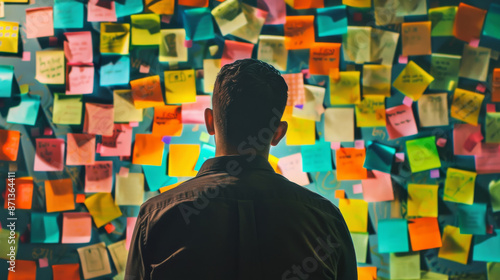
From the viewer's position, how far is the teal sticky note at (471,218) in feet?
4.60

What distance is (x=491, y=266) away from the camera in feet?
4.60

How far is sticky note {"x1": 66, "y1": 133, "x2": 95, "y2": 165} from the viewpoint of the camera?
1451 millimetres

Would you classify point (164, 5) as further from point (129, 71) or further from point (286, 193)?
point (286, 193)

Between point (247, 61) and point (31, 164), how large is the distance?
1089 millimetres

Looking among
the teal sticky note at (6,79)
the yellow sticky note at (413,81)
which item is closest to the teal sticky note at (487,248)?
the yellow sticky note at (413,81)

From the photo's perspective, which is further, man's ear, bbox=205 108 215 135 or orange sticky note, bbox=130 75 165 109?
orange sticky note, bbox=130 75 165 109

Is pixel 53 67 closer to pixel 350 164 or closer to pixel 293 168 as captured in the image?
pixel 293 168

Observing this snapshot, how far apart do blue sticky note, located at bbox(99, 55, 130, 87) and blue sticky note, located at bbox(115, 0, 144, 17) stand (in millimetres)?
162

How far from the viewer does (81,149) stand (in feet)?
4.77

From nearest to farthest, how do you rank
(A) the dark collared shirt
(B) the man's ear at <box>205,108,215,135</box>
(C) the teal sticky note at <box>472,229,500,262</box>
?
(A) the dark collared shirt → (B) the man's ear at <box>205,108,215,135</box> → (C) the teal sticky note at <box>472,229,500,262</box>

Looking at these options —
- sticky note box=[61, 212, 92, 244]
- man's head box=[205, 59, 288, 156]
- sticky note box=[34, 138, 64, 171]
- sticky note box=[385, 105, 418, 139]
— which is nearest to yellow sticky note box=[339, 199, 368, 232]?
sticky note box=[385, 105, 418, 139]

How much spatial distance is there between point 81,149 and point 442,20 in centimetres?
144

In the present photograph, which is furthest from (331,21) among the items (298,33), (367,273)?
(367,273)

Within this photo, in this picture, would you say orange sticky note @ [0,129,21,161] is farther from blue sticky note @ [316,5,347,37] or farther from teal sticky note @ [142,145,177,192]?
blue sticky note @ [316,5,347,37]
